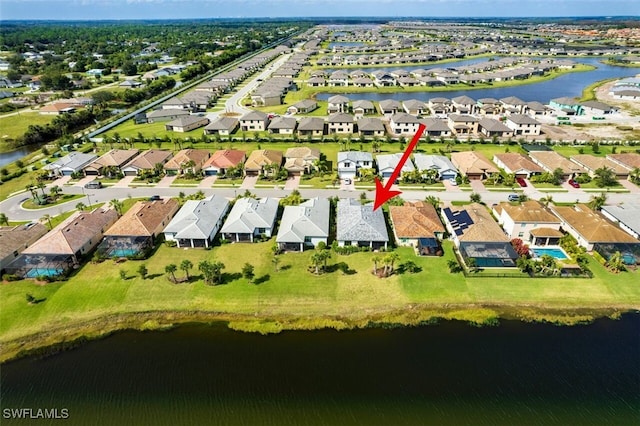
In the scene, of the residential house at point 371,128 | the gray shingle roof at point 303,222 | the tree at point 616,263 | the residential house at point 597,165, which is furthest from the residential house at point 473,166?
the gray shingle roof at point 303,222

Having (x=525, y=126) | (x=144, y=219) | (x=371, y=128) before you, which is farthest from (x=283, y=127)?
(x=525, y=126)

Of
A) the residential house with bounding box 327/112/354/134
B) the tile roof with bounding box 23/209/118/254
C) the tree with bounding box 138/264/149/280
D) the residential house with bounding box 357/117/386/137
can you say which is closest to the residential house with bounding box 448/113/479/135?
the residential house with bounding box 357/117/386/137

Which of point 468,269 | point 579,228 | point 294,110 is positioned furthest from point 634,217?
point 294,110

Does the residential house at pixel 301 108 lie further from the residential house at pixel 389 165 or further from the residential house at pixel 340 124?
the residential house at pixel 389 165

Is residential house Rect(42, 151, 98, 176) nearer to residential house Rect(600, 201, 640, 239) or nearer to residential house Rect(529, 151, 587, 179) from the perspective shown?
residential house Rect(529, 151, 587, 179)

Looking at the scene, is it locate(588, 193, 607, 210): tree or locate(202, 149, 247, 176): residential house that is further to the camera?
locate(202, 149, 247, 176): residential house

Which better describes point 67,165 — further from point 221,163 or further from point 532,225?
point 532,225
